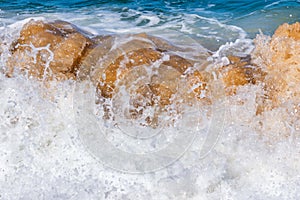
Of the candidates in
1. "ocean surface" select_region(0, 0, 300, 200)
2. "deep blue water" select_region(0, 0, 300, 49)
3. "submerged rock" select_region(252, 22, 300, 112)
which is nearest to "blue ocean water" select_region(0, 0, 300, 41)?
"deep blue water" select_region(0, 0, 300, 49)

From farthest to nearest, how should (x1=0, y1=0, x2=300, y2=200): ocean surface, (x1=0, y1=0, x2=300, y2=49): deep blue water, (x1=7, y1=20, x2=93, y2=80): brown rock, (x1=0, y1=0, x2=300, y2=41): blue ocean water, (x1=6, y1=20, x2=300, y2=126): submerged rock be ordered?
(x1=0, y1=0, x2=300, y2=41): blue ocean water → (x1=0, y1=0, x2=300, y2=49): deep blue water → (x1=7, y1=20, x2=93, y2=80): brown rock → (x1=6, y1=20, x2=300, y2=126): submerged rock → (x1=0, y1=0, x2=300, y2=200): ocean surface

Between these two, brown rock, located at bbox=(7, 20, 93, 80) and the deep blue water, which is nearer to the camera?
brown rock, located at bbox=(7, 20, 93, 80)

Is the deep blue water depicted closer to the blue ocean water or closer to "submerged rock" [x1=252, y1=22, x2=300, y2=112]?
the blue ocean water

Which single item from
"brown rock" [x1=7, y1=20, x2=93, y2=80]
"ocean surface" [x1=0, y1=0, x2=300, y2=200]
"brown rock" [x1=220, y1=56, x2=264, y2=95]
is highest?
"brown rock" [x1=7, y1=20, x2=93, y2=80]

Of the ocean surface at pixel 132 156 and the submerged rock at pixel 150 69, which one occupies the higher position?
the submerged rock at pixel 150 69

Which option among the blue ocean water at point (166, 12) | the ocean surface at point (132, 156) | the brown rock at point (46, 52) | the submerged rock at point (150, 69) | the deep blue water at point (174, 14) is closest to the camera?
the ocean surface at point (132, 156)

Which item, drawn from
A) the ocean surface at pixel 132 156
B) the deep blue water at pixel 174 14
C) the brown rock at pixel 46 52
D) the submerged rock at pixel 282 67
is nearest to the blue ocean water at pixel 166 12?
the deep blue water at pixel 174 14

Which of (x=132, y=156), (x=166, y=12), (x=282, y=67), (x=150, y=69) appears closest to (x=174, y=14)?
(x=166, y=12)

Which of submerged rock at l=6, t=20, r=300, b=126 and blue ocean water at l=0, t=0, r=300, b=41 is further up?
submerged rock at l=6, t=20, r=300, b=126

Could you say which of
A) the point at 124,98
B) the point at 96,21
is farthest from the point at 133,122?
the point at 96,21

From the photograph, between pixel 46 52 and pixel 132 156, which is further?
pixel 46 52

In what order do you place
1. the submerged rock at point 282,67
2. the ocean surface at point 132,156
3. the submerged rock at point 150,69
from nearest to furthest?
the ocean surface at point 132,156, the submerged rock at point 282,67, the submerged rock at point 150,69

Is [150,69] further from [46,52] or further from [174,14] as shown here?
[174,14]

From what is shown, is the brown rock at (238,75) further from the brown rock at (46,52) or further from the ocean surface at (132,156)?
the brown rock at (46,52)
